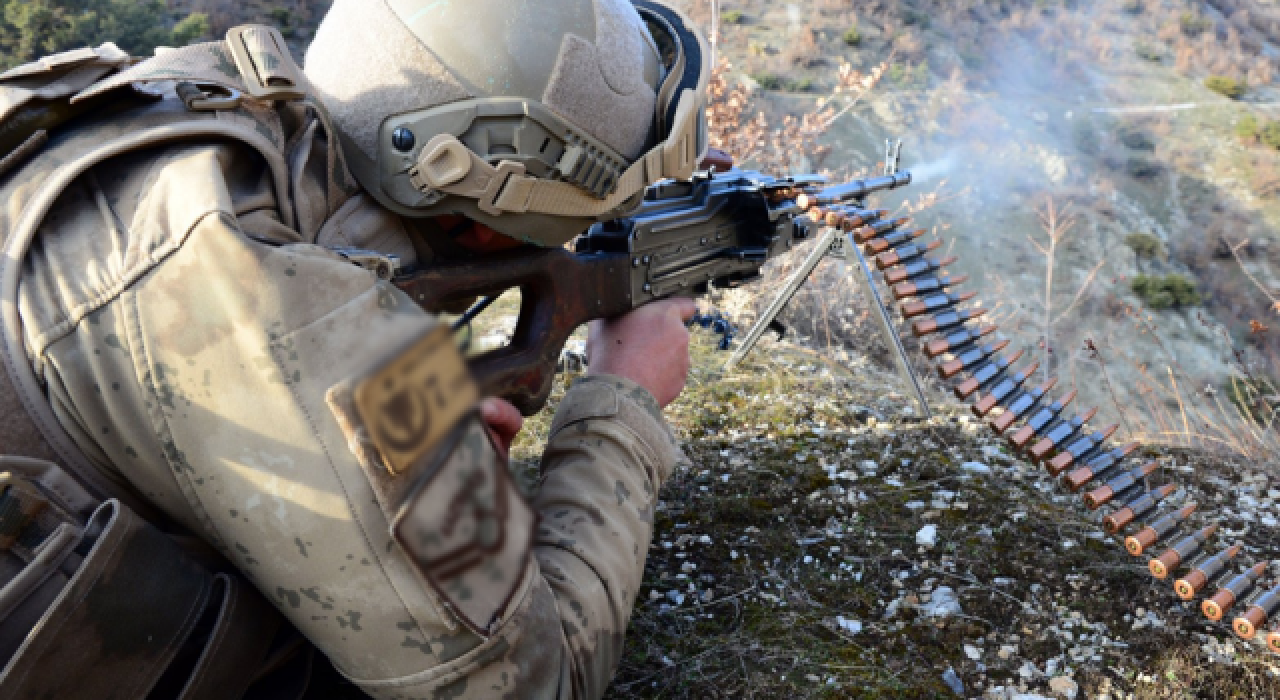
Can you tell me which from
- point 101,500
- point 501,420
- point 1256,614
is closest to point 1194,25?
point 1256,614

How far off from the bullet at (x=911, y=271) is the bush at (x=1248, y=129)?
27951 millimetres

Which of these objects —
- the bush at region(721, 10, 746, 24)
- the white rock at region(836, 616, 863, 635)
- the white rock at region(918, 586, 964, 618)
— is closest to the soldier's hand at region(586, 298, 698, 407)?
the white rock at region(836, 616, 863, 635)

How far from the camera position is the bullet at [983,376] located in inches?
123

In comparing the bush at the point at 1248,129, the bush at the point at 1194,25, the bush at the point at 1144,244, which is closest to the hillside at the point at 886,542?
the bush at the point at 1144,244

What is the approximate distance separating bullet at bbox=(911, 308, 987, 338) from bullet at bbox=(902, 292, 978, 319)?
0.10ft

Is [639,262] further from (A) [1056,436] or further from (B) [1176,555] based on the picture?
(B) [1176,555]

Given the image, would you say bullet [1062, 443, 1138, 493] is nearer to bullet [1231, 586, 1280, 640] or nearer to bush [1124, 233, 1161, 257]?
bullet [1231, 586, 1280, 640]

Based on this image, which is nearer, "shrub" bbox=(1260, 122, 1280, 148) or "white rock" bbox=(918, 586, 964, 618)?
"white rock" bbox=(918, 586, 964, 618)

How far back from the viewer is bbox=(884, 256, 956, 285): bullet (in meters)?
3.33

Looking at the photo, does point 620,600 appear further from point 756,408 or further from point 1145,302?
point 1145,302

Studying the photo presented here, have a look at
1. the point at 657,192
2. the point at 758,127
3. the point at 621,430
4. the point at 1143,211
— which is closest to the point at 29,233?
the point at 621,430

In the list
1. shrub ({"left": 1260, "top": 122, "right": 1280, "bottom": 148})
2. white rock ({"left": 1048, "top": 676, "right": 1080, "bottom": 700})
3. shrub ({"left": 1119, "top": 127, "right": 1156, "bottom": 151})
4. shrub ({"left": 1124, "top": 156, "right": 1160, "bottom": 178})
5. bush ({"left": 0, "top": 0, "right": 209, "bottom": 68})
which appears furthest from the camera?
shrub ({"left": 1119, "top": 127, "right": 1156, "bottom": 151})

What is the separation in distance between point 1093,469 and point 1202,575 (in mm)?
495

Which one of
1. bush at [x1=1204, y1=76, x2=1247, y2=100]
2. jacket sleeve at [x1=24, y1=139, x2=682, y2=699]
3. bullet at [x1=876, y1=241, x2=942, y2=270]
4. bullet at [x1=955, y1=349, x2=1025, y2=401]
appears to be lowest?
bush at [x1=1204, y1=76, x2=1247, y2=100]
